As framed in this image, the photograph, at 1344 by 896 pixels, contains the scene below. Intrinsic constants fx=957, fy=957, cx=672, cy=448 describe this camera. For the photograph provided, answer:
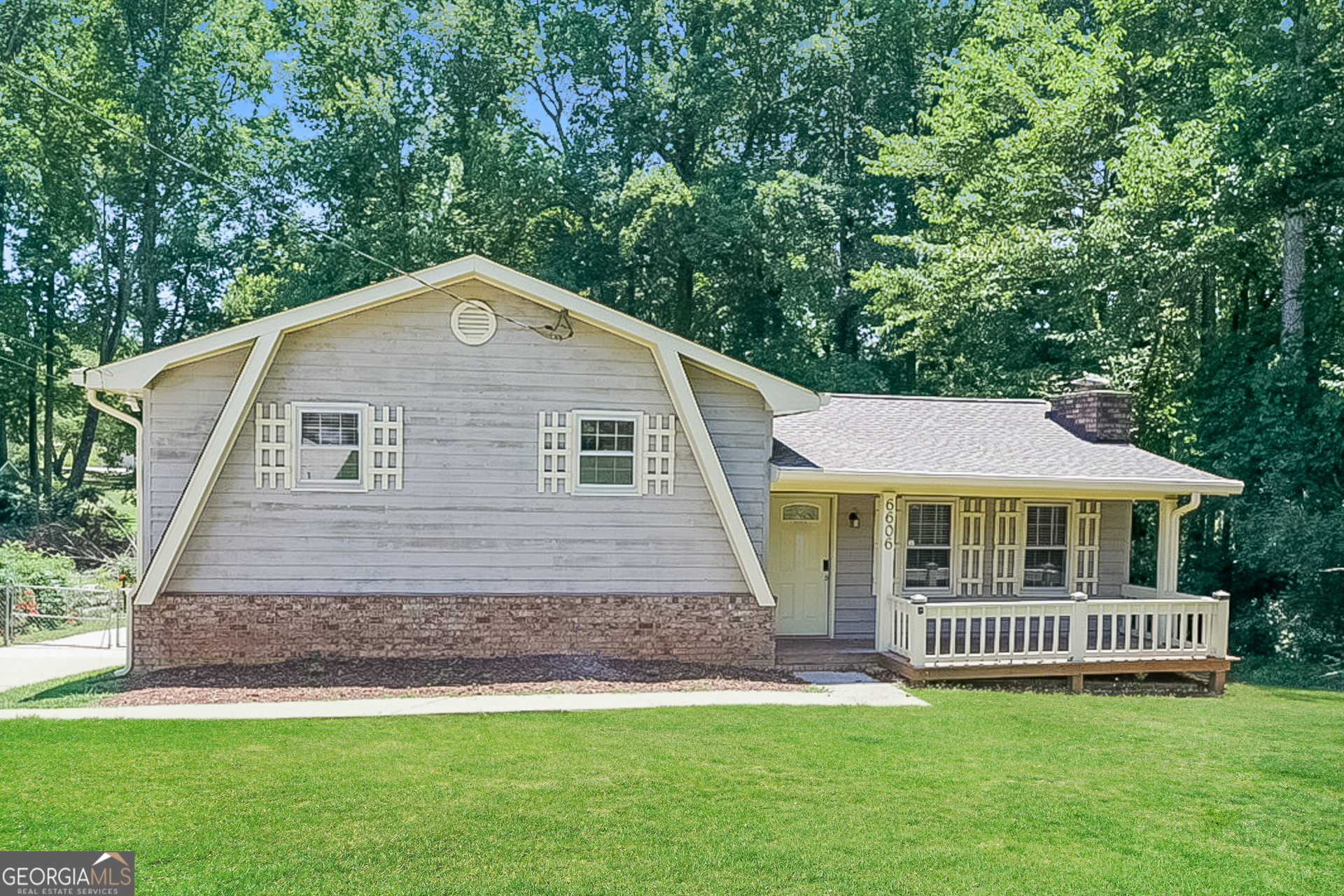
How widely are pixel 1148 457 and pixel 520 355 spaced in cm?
922

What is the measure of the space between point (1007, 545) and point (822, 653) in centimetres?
341

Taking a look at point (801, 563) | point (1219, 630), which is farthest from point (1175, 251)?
point (801, 563)

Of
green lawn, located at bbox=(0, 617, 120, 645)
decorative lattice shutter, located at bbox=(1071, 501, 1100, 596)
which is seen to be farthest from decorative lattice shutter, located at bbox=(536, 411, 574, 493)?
green lawn, located at bbox=(0, 617, 120, 645)

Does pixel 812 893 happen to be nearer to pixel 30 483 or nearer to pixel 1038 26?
pixel 1038 26

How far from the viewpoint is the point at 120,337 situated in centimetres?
3241

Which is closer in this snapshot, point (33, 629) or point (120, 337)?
point (33, 629)

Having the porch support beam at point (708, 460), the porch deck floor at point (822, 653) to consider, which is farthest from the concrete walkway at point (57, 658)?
the porch deck floor at point (822, 653)

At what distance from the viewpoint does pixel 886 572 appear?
40.0 feet

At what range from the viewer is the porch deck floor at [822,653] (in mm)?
11898

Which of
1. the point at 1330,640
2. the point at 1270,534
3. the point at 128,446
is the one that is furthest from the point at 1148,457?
the point at 128,446

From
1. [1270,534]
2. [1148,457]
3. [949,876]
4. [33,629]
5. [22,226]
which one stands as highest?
[22,226]

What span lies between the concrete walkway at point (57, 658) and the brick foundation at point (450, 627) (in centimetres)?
143

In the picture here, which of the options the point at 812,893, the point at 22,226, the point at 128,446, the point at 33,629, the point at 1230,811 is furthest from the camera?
the point at 128,446

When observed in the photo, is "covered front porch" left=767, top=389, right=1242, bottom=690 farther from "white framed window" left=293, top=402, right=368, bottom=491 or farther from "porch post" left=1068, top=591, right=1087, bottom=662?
"white framed window" left=293, top=402, right=368, bottom=491
